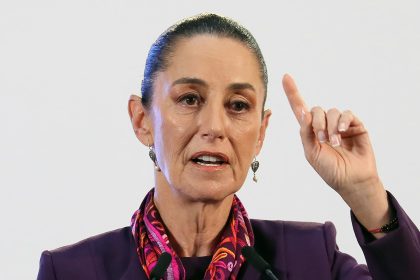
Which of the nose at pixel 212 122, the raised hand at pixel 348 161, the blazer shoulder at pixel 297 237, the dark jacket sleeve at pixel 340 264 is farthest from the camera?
the blazer shoulder at pixel 297 237

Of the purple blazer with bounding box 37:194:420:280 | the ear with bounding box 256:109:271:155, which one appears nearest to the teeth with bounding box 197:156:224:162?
the ear with bounding box 256:109:271:155

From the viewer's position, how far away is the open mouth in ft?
7.21

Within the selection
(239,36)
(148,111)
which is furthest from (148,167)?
(239,36)

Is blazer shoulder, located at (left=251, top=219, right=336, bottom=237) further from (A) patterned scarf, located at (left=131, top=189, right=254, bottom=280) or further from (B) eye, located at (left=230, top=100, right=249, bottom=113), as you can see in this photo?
(B) eye, located at (left=230, top=100, right=249, bottom=113)

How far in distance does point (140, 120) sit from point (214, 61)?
327 millimetres

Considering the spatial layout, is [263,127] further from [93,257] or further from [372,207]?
[93,257]

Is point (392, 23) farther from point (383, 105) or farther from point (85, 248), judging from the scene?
point (85, 248)

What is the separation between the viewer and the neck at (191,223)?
7.63 ft

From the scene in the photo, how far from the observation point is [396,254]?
6.55 ft

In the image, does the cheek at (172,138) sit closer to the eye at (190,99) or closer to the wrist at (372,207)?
the eye at (190,99)

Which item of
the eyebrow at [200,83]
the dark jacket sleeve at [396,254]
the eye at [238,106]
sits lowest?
the dark jacket sleeve at [396,254]

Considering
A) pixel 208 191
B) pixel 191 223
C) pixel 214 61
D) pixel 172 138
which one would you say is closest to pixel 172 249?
pixel 191 223

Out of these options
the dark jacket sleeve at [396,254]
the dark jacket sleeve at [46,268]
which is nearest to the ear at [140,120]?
the dark jacket sleeve at [46,268]

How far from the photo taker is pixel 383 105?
3.14 m
